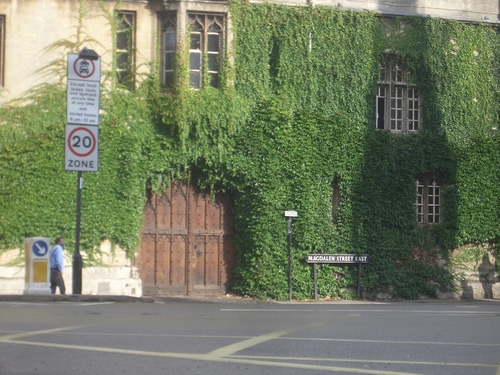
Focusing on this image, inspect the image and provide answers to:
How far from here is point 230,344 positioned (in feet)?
33.6

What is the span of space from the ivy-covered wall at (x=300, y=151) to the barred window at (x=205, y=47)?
1.44 ft

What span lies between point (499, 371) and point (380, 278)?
2009 cm

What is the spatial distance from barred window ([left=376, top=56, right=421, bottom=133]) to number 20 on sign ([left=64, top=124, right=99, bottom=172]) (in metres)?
11.7

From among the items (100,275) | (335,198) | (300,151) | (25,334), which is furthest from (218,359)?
(335,198)

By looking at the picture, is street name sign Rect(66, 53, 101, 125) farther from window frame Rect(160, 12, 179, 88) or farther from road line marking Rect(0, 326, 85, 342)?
road line marking Rect(0, 326, 85, 342)

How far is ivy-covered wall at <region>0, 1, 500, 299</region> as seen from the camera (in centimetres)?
2652

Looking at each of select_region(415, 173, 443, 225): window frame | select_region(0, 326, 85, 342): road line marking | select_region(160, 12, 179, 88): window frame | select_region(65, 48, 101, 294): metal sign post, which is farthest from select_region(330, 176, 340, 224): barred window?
select_region(0, 326, 85, 342): road line marking

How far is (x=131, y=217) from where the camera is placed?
26891mm

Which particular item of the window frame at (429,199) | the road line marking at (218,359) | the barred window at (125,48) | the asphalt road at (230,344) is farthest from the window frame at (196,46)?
the road line marking at (218,359)

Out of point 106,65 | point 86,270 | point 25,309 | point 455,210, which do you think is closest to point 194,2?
point 106,65

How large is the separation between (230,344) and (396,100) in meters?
20.9

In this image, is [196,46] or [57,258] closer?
[57,258]

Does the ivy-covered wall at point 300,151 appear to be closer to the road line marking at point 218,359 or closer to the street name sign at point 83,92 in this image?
the street name sign at point 83,92

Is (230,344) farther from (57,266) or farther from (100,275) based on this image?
(100,275)
